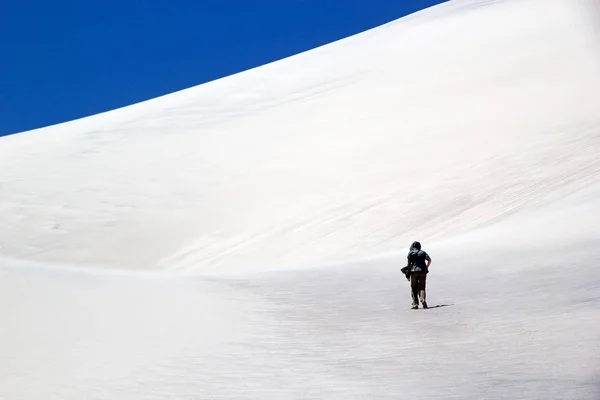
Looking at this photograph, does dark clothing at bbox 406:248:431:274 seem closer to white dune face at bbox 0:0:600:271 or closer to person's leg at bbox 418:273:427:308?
person's leg at bbox 418:273:427:308

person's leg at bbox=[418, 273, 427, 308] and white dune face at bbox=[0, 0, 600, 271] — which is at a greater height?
white dune face at bbox=[0, 0, 600, 271]

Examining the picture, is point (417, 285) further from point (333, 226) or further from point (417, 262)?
point (333, 226)

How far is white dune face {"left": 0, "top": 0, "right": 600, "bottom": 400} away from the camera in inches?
261

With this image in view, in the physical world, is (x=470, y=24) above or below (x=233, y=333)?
above

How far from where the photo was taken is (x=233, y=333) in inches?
315

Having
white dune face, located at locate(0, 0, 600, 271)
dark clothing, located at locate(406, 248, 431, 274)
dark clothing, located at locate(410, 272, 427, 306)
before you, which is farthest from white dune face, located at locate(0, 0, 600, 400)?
dark clothing, located at locate(406, 248, 431, 274)

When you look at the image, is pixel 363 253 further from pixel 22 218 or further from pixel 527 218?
pixel 22 218

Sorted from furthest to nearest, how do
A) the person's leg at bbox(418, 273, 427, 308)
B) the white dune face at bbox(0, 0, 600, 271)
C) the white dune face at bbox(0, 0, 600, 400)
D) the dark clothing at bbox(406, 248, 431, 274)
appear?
the white dune face at bbox(0, 0, 600, 271), the dark clothing at bbox(406, 248, 431, 274), the person's leg at bbox(418, 273, 427, 308), the white dune face at bbox(0, 0, 600, 400)

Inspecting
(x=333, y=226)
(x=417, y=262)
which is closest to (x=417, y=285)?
(x=417, y=262)

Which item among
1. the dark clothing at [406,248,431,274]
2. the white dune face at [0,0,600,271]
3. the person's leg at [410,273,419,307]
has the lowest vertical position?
the person's leg at [410,273,419,307]

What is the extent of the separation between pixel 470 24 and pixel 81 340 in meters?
37.1

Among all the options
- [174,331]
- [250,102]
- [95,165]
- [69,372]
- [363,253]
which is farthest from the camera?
[250,102]

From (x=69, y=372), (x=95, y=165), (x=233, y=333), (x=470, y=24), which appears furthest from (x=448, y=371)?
(x=470, y=24)

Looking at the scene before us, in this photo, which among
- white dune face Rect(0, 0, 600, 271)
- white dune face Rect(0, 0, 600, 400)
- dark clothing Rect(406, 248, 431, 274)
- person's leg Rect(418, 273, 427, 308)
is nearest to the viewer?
white dune face Rect(0, 0, 600, 400)
